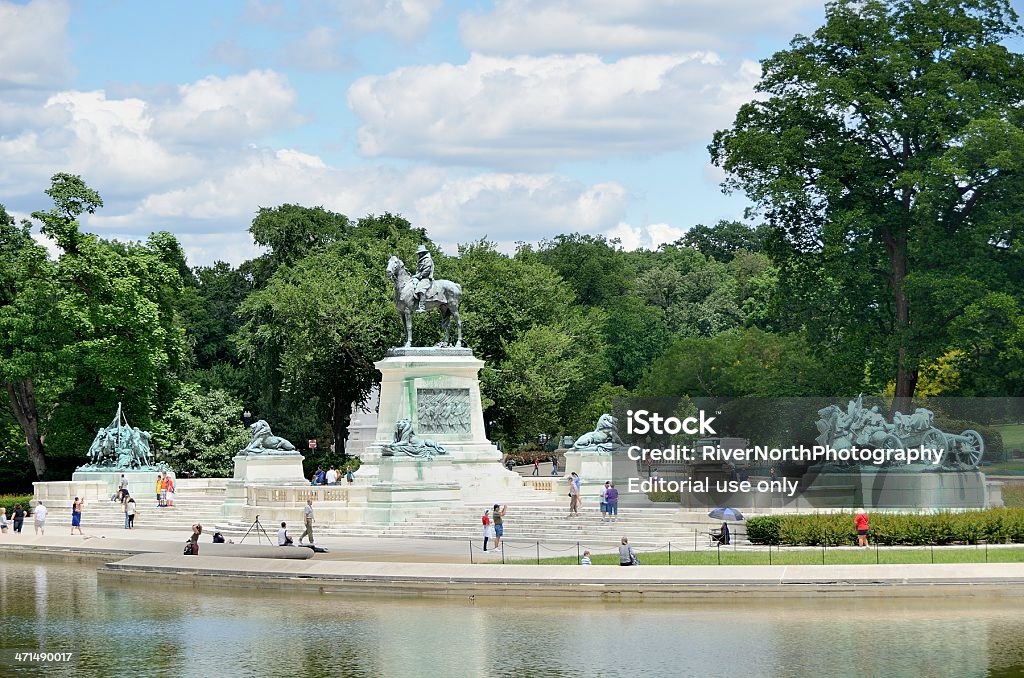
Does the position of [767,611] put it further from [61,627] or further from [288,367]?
[288,367]

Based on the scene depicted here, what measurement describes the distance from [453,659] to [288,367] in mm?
50398

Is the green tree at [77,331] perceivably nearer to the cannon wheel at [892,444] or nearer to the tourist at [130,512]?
the tourist at [130,512]

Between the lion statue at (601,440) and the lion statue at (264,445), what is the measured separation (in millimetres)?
10948

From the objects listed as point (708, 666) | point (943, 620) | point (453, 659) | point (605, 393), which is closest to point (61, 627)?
point (453, 659)

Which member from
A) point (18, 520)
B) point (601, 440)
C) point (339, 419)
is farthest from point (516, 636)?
point (339, 419)

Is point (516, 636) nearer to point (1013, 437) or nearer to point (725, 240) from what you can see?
point (1013, 437)

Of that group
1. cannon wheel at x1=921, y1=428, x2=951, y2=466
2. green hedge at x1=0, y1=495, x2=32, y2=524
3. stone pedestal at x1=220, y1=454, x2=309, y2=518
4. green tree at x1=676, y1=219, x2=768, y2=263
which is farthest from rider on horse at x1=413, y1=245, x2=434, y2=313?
green tree at x1=676, y1=219, x2=768, y2=263

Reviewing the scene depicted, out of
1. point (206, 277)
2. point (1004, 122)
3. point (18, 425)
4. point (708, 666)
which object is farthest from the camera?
point (206, 277)

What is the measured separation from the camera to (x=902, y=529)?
3938cm

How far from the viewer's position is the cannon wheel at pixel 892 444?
46.3 metres

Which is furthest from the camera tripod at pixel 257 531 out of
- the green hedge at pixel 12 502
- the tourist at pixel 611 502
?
the green hedge at pixel 12 502

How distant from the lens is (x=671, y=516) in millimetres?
43625

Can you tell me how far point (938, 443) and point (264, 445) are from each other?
24.9 metres

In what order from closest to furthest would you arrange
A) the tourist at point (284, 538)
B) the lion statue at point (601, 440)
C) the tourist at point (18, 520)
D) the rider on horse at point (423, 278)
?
the tourist at point (284, 538) < the tourist at point (18, 520) < the lion statue at point (601, 440) < the rider on horse at point (423, 278)
